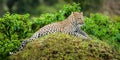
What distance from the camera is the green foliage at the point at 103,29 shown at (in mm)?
20922

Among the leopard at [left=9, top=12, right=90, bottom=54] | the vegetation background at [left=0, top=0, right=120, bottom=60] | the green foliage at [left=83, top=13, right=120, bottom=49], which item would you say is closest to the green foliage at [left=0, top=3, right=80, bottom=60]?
the vegetation background at [left=0, top=0, right=120, bottom=60]

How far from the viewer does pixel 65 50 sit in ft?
57.1

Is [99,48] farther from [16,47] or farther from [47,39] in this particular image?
[16,47]

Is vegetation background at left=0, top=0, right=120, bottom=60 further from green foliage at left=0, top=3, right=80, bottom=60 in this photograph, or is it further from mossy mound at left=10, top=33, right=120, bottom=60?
mossy mound at left=10, top=33, right=120, bottom=60

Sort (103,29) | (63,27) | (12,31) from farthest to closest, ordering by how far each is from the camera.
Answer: (103,29) < (12,31) < (63,27)

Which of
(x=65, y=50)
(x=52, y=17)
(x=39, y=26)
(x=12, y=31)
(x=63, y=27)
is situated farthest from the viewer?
(x=52, y=17)

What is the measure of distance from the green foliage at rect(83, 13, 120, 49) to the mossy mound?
101 inches

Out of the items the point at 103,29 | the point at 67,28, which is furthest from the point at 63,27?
the point at 103,29

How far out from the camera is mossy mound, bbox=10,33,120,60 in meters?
17.3

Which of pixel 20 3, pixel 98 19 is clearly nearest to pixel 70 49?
pixel 98 19

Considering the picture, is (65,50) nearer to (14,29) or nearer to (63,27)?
(63,27)

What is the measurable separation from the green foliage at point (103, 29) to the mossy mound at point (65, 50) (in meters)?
2.56

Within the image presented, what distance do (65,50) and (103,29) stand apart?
4.31 m

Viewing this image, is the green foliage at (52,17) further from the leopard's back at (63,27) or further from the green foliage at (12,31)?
the leopard's back at (63,27)
